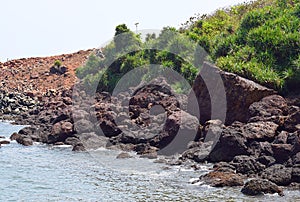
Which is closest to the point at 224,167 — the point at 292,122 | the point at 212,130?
the point at 292,122

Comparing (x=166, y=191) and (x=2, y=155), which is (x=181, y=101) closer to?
(x=2, y=155)

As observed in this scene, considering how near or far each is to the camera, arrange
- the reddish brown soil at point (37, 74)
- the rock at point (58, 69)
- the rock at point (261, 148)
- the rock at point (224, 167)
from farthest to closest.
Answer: the rock at point (58, 69)
the reddish brown soil at point (37, 74)
the rock at point (261, 148)
the rock at point (224, 167)

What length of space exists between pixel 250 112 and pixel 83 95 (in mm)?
26758

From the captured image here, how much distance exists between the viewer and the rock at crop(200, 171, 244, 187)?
1942 centimetres

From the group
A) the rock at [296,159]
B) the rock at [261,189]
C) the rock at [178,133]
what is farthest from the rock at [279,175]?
the rock at [178,133]

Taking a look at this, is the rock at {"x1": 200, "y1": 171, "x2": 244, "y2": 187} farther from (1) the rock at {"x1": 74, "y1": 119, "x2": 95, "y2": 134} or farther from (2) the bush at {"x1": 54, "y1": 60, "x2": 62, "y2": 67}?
(2) the bush at {"x1": 54, "y1": 60, "x2": 62, "y2": 67}

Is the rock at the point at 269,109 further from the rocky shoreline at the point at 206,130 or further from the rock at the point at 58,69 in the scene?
the rock at the point at 58,69

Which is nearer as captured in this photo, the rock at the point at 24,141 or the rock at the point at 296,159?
the rock at the point at 296,159

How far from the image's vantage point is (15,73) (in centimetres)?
8412

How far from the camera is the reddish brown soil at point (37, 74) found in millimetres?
75812

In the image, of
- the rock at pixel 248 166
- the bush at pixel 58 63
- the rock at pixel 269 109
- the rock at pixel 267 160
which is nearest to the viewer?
the rock at pixel 248 166

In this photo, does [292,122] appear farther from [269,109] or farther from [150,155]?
[150,155]

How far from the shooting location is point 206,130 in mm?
27703

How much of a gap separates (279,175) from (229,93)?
10.5m
